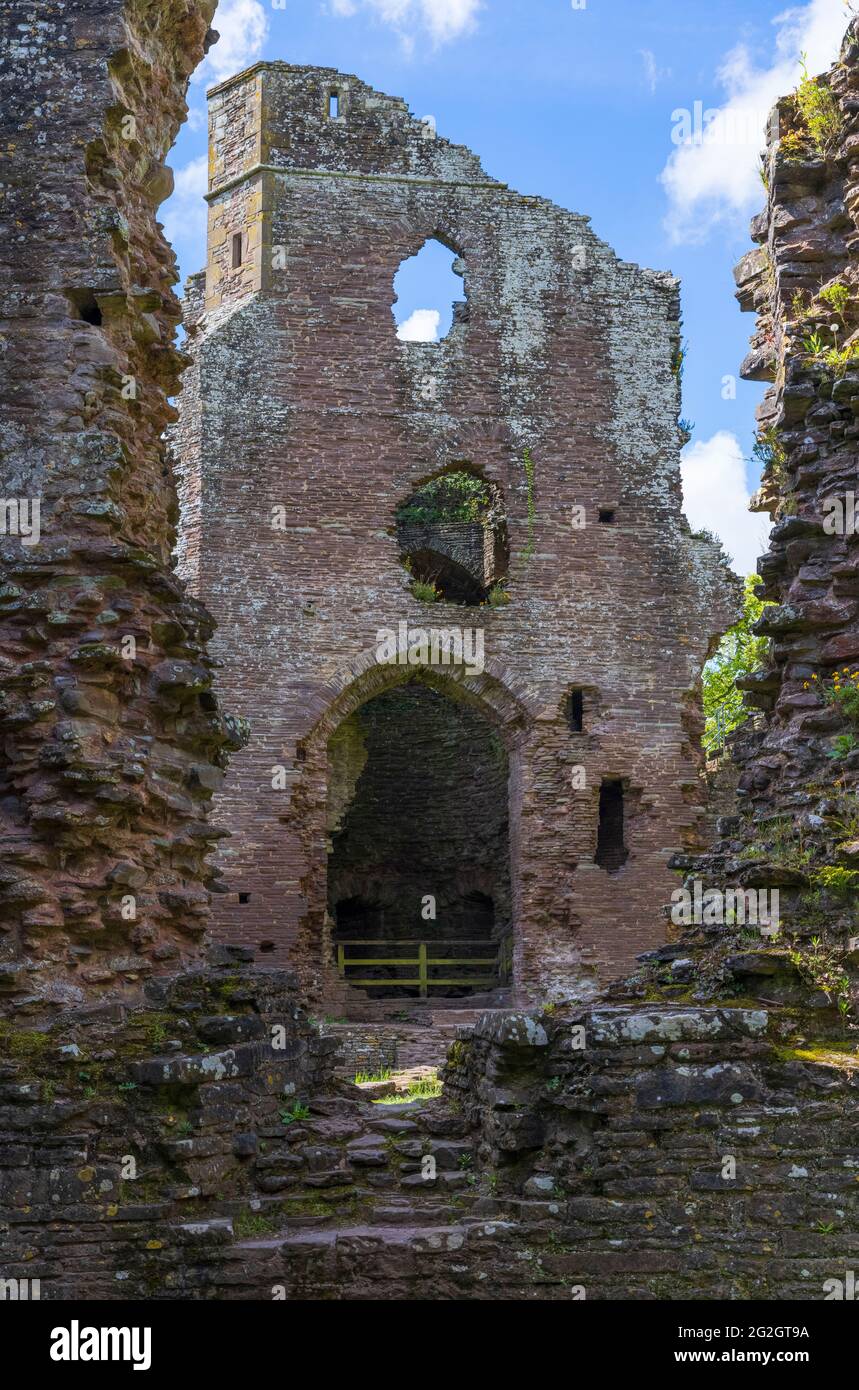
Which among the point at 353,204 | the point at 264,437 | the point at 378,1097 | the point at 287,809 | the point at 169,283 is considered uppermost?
the point at 353,204

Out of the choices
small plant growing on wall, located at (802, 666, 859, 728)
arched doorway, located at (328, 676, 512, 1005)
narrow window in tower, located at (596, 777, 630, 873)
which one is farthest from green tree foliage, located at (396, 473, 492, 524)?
small plant growing on wall, located at (802, 666, 859, 728)

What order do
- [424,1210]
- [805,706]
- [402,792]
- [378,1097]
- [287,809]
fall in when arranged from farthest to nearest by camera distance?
[402,792] → [287,809] → [378,1097] → [805,706] → [424,1210]

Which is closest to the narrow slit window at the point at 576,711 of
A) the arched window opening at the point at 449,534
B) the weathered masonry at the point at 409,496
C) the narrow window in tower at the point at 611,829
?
the weathered masonry at the point at 409,496

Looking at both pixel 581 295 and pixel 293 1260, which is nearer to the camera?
pixel 293 1260

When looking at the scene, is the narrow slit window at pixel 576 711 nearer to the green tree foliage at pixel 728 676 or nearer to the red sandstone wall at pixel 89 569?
the red sandstone wall at pixel 89 569

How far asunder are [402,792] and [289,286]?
24.5ft

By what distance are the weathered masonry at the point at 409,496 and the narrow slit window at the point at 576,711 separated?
4 centimetres

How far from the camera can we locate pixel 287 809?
1725 cm

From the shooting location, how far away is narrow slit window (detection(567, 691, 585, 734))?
59.1 feet

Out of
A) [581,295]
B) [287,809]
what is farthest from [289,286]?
[287,809]

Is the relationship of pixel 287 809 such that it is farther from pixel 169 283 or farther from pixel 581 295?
pixel 169 283

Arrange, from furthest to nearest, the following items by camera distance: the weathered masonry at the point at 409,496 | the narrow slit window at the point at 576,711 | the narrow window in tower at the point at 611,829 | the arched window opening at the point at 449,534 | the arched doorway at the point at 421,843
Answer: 1. the arched window opening at the point at 449,534
2. the arched doorway at the point at 421,843
3. the narrow window in tower at the point at 611,829
4. the narrow slit window at the point at 576,711
5. the weathered masonry at the point at 409,496

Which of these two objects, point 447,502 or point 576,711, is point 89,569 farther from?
point 447,502

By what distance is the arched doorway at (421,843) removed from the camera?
21.3 metres
